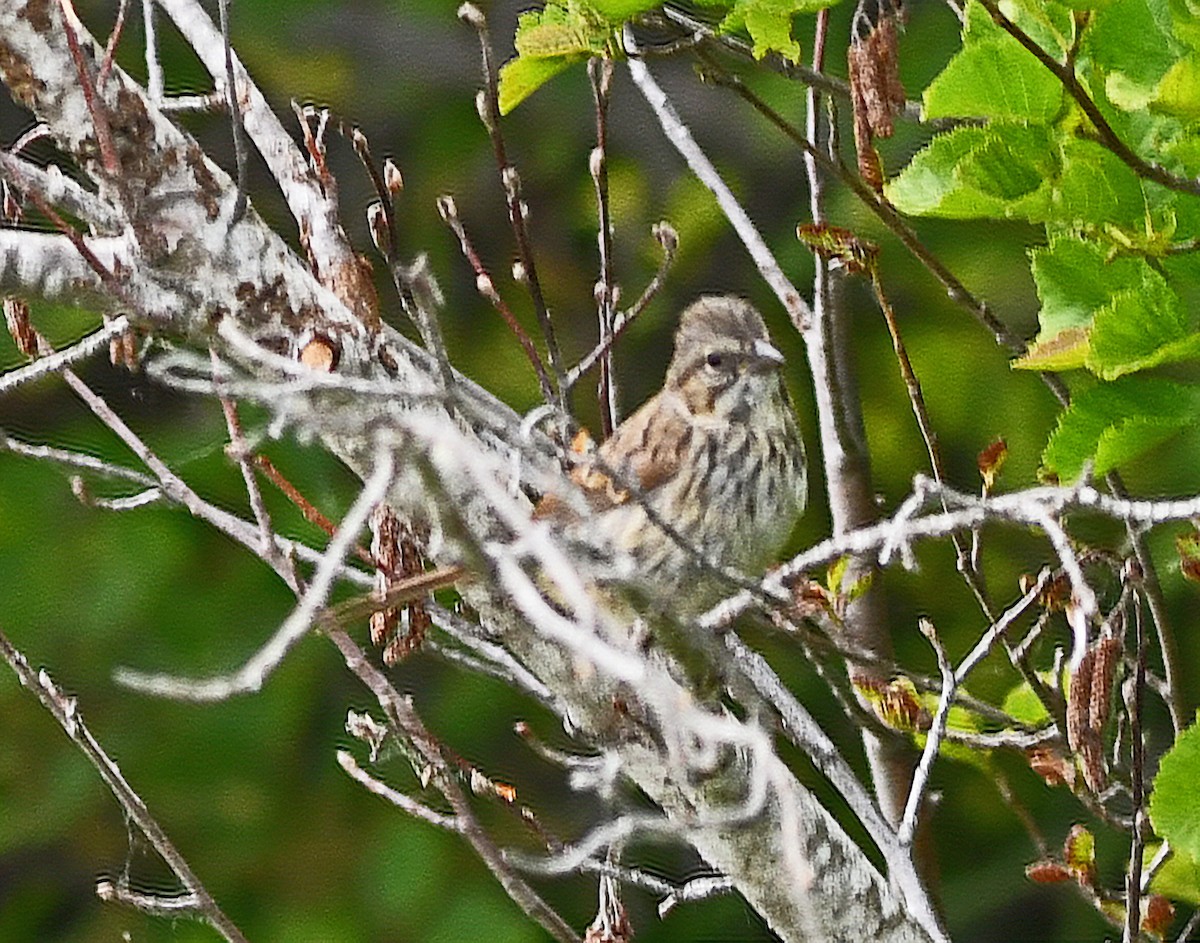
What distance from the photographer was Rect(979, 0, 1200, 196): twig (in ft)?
4.48

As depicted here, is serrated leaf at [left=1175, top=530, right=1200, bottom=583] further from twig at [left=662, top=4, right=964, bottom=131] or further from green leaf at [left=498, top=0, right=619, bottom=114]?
green leaf at [left=498, top=0, right=619, bottom=114]

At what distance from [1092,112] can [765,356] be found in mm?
1142

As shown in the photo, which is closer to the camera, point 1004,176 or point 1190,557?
point 1004,176

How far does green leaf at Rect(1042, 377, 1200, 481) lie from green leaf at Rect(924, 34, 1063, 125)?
233mm

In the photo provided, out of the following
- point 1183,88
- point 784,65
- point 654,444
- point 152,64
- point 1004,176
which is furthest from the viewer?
point 654,444

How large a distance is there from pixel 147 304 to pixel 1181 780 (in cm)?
94

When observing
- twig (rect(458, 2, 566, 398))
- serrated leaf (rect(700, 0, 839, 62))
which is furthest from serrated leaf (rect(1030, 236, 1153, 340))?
twig (rect(458, 2, 566, 398))

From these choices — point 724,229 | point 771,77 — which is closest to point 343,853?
point 724,229

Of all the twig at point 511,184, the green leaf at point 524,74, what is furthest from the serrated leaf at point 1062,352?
the twig at point 511,184

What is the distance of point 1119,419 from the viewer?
1.47 meters

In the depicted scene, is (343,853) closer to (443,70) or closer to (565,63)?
(443,70)

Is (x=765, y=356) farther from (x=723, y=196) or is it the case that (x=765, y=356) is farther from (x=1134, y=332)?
(x=1134, y=332)

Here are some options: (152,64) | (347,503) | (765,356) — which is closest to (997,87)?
(152,64)

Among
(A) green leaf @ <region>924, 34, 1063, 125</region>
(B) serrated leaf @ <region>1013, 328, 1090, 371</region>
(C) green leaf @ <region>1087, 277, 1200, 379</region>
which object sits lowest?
(B) serrated leaf @ <region>1013, 328, 1090, 371</region>
